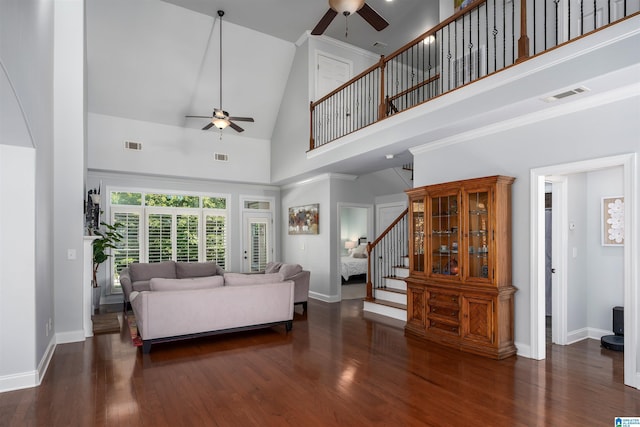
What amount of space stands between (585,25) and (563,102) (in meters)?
1.30

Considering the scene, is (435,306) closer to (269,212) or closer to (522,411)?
(522,411)

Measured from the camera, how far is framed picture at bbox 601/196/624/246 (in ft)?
16.1

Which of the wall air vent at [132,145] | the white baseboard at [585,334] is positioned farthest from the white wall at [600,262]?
the wall air vent at [132,145]

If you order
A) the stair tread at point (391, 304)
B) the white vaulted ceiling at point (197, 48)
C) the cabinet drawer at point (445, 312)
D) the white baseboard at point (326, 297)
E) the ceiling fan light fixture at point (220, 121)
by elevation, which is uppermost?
the white vaulted ceiling at point (197, 48)

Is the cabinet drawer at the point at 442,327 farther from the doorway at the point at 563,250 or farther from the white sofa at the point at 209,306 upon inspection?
the white sofa at the point at 209,306

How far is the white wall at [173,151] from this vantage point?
316 inches

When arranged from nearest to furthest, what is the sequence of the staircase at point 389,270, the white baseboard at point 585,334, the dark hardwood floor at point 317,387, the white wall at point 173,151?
the dark hardwood floor at point 317,387 < the white baseboard at point 585,334 < the staircase at point 389,270 < the white wall at point 173,151

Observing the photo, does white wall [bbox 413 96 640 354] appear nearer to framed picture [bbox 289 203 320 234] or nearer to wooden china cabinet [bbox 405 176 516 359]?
wooden china cabinet [bbox 405 176 516 359]

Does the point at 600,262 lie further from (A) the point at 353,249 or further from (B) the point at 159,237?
(B) the point at 159,237

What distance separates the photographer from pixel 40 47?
3.77m

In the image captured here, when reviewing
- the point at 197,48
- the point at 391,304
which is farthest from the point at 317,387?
the point at 197,48

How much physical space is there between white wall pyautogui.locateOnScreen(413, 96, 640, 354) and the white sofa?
292 cm

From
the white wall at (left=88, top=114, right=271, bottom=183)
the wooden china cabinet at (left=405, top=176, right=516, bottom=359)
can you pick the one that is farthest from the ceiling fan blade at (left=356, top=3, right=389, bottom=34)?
the white wall at (left=88, top=114, right=271, bottom=183)

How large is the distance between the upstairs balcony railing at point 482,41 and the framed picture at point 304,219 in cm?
160
